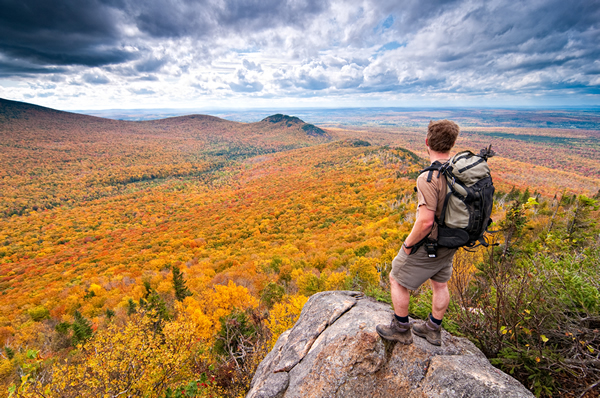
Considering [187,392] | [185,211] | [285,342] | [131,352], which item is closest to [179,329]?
[131,352]

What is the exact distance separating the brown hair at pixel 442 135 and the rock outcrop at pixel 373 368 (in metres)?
3.06

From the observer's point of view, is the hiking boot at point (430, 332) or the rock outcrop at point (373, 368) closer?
the rock outcrop at point (373, 368)

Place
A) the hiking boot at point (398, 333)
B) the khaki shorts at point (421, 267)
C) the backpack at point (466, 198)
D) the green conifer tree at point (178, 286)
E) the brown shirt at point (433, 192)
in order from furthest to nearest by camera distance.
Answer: the green conifer tree at point (178, 286)
the hiking boot at point (398, 333)
the khaki shorts at point (421, 267)
the brown shirt at point (433, 192)
the backpack at point (466, 198)

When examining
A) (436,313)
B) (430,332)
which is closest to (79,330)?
(430,332)

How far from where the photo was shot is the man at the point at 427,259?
3.08m

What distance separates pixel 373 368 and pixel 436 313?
1292mm

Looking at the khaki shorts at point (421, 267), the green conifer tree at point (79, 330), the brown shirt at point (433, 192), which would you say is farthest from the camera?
the green conifer tree at point (79, 330)

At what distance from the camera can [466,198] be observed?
285cm

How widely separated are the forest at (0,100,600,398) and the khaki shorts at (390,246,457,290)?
662mm

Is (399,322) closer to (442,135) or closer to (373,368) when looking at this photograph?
(373,368)

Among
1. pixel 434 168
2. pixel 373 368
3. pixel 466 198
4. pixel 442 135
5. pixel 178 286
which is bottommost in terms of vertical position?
pixel 178 286

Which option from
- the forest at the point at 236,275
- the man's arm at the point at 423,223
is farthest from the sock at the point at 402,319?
the man's arm at the point at 423,223

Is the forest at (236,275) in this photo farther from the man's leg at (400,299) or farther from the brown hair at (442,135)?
the brown hair at (442,135)

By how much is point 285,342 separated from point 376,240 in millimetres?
24387
